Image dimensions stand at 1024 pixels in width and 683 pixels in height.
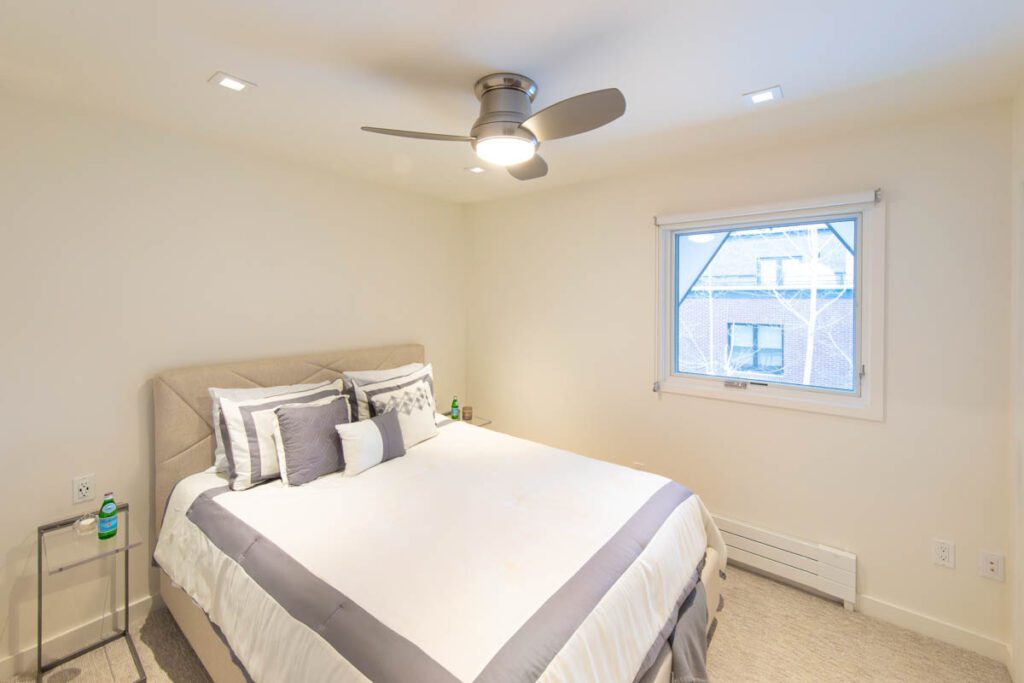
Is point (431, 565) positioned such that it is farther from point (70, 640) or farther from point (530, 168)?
point (70, 640)

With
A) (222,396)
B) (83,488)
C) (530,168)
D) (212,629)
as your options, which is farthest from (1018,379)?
(83,488)

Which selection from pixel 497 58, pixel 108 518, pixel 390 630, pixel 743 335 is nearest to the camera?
pixel 390 630

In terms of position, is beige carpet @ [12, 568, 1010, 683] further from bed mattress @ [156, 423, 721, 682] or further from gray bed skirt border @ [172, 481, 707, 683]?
gray bed skirt border @ [172, 481, 707, 683]

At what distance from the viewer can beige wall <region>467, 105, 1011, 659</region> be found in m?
2.01

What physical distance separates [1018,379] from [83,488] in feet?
13.6

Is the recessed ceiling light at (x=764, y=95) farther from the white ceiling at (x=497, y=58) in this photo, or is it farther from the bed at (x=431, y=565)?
the bed at (x=431, y=565)

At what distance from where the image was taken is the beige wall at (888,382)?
2008 mm

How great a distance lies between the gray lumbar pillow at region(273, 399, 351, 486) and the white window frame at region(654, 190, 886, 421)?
2036mm

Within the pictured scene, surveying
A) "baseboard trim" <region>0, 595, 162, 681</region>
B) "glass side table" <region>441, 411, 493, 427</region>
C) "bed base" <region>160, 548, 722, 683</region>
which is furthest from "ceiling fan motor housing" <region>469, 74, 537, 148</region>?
"baseboard trim" <region>0, 595, 162, 681</region>

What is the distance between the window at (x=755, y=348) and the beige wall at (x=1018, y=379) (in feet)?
3.08

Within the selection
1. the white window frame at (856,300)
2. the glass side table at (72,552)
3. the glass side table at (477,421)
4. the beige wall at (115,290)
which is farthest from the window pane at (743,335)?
the glass side table at (72,552)

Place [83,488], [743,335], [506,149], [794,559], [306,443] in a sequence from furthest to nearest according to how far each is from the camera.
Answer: [743,335] < [794,559] < [306,443] < [83,488] < [506,149]

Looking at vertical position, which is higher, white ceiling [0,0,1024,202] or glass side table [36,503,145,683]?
white ceiling [0,0,1024,202]

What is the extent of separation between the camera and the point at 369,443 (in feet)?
7.71
